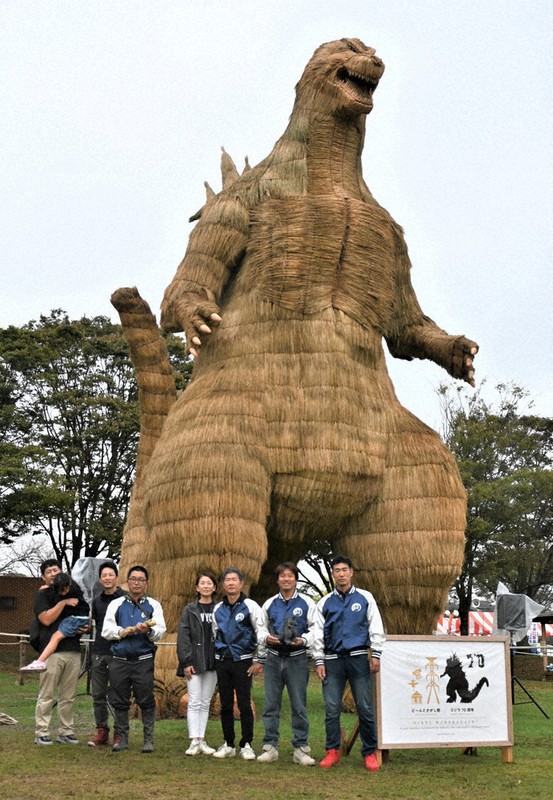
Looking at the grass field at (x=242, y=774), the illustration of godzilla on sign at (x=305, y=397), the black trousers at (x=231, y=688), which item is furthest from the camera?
the illustration of godzilla on sign at (x=305, y=397)

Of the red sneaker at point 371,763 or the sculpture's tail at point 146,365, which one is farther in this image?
the sculpture's tail at point 146,365

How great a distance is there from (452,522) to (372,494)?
0.46 meters

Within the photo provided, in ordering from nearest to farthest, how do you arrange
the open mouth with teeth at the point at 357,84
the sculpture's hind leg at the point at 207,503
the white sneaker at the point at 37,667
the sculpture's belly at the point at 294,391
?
the white sneaker at the point at 37,667
the sculpture's hind leg at the point at 207,503
the sculpture's belly at the point at 294,391
the open mouth with teeth at the point at 357,84

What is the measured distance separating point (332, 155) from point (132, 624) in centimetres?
296

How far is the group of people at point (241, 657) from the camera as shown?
4301 mm

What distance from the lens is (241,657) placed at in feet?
14.7

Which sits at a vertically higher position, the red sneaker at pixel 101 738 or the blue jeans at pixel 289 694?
the blue jeans at pixel 289 694

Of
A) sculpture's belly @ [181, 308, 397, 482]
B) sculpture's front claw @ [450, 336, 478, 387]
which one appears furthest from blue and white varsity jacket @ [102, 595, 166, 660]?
sculpture's front claw @ [450, 336, 478, 387]

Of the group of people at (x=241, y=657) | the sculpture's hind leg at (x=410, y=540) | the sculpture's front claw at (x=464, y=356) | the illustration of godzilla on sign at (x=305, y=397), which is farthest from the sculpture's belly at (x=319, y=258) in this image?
the group of people at (x=241, y=657)

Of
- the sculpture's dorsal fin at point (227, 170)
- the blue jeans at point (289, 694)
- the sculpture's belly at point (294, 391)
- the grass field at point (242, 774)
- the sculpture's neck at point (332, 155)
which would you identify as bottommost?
the grass field at point (242, 774)

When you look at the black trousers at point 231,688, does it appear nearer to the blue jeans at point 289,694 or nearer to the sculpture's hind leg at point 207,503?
the blue jeans at point 289,694

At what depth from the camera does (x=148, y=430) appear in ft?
21.9

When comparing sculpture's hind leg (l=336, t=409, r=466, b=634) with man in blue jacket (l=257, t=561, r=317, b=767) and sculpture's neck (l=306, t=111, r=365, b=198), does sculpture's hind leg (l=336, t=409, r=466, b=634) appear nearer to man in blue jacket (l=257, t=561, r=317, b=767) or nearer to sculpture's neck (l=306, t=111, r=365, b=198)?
man in blue jacket (l=257, t=561, r=317, b=767)

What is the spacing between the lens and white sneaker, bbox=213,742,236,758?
4340 millimetres
